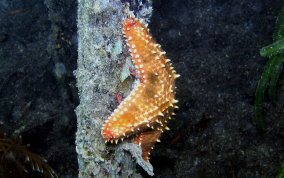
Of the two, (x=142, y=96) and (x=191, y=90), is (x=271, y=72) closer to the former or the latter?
(x=191, y=90)

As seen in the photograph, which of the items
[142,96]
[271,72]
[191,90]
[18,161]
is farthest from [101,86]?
[271,72]

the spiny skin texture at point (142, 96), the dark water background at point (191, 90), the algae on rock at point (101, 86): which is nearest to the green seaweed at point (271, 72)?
the dark water background at point (191, 90)

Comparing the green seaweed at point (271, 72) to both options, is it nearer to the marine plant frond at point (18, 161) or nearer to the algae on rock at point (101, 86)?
the algae on rock at point (101, 86)

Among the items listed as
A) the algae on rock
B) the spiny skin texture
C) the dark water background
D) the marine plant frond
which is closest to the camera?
the spiny skin texture

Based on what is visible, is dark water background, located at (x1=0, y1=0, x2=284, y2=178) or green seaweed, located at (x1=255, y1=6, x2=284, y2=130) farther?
dark water background, located at (x1=0, y1=0, x2=284, y2=178)

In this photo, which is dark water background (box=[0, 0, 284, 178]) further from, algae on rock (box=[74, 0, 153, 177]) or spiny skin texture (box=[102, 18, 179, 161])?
spiny skin texture (box=[102, 18, 179, 161])

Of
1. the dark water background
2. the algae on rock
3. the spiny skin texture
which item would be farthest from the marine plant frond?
the spiny skin texture
